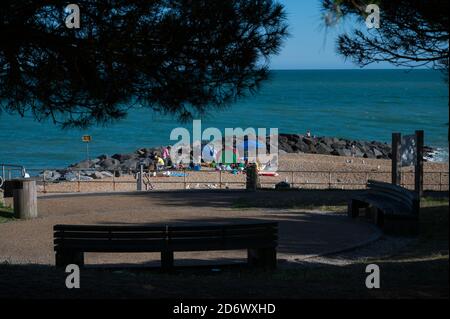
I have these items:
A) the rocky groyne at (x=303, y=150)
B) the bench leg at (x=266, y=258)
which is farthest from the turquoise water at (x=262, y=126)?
the bench leg at (x=266, y=258)

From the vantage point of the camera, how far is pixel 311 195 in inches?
771

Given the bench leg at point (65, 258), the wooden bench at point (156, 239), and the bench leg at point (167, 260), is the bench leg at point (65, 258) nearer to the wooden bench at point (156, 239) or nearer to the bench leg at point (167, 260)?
the wooden bench at point (156, 239)

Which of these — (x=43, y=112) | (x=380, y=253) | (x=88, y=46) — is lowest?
(x=380, y=253)

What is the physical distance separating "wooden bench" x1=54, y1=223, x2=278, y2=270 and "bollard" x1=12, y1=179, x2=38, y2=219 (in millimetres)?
6505

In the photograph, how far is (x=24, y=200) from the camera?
15734 millimetres

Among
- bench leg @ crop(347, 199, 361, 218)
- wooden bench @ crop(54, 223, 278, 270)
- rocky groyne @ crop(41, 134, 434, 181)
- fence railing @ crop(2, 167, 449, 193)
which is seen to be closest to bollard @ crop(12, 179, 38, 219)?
wooden bench @ crop(54, 223, 278, 270)

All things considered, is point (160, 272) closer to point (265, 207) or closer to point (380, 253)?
point (380, 253)

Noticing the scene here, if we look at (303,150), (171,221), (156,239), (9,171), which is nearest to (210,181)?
(9,171)

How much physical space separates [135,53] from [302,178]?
2793cm

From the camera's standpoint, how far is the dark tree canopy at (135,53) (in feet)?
24.6

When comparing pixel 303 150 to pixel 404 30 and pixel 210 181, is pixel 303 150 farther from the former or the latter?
pixel 404 30

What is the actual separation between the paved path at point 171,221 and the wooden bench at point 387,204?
372 mm
